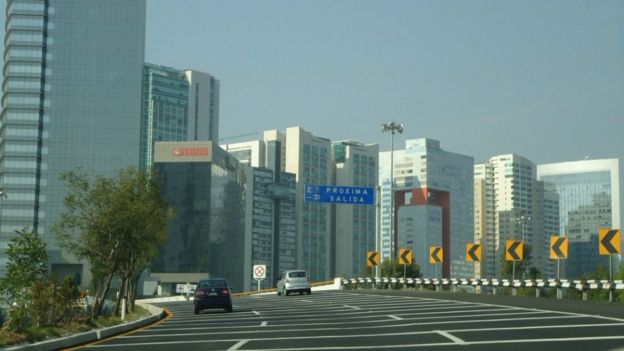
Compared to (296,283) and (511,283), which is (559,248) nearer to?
(511,283)

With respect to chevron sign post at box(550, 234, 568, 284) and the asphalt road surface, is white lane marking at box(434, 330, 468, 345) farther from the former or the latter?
chevron sign post at box(550, 234, 568, 284)

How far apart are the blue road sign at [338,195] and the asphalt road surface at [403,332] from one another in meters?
38.4

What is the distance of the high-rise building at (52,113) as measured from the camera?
18762 centimetres

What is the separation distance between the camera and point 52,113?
7633 inches

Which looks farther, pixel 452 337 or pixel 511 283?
pixel 511 283

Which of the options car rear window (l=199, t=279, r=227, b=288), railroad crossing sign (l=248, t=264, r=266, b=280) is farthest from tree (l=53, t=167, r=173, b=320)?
railroad crossing sign (l=248, t=264, r=266, b=280)

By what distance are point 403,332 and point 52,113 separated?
183 m

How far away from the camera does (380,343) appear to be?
19.0 m

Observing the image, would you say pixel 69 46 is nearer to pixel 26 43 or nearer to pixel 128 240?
pixel 26 43

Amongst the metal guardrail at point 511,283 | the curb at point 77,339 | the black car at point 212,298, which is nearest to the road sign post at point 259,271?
the metal guardrail at point 511,283

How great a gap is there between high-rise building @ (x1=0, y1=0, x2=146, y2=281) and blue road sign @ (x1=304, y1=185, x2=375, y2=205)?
125 meters

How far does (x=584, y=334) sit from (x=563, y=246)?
76.0ft

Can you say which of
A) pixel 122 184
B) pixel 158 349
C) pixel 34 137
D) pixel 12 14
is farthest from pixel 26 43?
pixel 158 349

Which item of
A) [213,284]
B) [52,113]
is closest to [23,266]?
[213,284]
